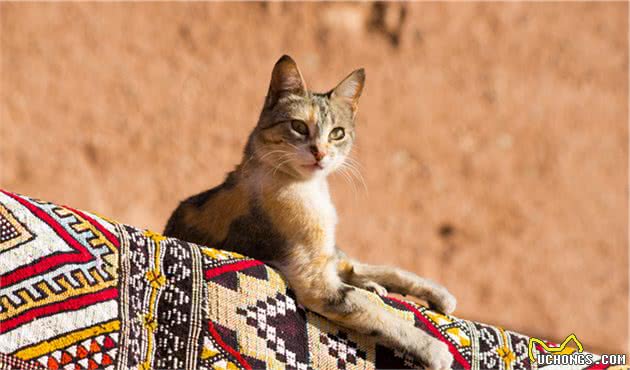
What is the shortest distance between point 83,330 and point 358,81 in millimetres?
1202

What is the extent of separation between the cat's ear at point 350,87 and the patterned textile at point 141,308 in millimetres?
691

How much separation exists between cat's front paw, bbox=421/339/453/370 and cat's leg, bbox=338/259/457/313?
26cm

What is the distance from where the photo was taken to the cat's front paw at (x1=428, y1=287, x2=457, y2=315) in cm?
227

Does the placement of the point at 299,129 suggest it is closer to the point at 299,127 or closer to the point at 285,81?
the point at 299,127

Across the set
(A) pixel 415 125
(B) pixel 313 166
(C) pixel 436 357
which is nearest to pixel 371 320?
(C) pixel 436 357

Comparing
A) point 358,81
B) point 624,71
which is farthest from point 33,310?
point 624,71

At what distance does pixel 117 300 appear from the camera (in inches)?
67.4

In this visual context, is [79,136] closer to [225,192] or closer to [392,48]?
[392,48]

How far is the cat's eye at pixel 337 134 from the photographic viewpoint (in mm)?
2380

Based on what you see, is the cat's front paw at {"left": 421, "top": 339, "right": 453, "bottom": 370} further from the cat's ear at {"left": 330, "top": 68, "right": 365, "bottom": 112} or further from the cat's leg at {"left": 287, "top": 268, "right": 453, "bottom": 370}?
the cat's ear at {"left": 330, "top": 68, "right": 365, "bottom": 112}

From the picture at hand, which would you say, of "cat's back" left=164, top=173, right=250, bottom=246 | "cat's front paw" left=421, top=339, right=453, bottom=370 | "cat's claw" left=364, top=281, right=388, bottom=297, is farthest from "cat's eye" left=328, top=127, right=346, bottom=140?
"cat's front paw" left=421, top=339, right=453, bottom=370

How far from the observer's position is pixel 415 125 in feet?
18.9

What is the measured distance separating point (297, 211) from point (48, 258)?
768 mm

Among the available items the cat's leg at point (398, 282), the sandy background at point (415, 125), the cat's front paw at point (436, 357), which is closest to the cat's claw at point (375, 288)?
the cat's leg at point (398, 282)
